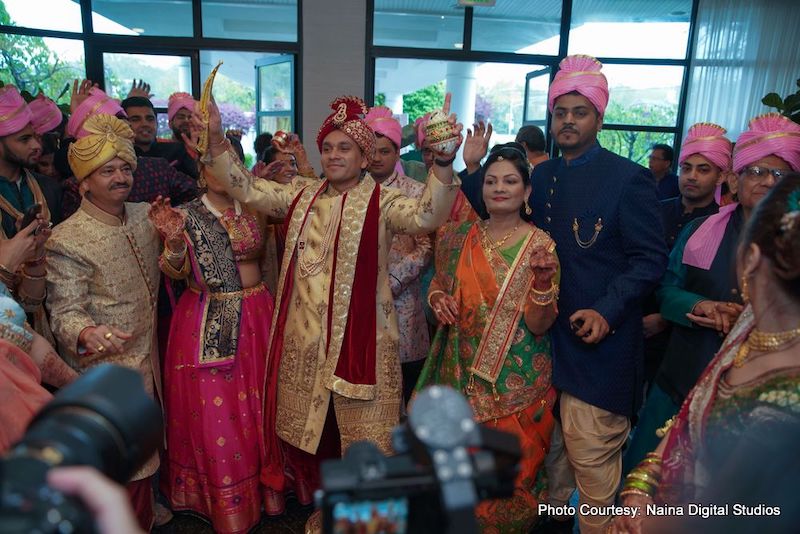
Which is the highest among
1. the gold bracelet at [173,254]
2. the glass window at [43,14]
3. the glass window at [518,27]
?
the glass window at [518,27]

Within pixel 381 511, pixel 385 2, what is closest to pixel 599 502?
pixel 381 511

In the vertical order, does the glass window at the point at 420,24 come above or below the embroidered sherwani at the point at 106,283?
above

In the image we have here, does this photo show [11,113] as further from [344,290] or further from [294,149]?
[344,290]

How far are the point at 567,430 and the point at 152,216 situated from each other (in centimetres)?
165

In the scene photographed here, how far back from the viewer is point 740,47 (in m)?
6.03

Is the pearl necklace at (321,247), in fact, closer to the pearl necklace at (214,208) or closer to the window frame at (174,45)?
the pearl necklace at (214,208)

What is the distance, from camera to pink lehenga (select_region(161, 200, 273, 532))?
2123 mm

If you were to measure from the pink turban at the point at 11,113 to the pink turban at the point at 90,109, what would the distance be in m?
0.17

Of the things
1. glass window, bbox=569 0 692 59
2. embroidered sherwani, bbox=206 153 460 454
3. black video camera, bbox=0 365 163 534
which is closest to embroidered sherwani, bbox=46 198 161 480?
embroidered sherwani, bbox=206 153 460 454

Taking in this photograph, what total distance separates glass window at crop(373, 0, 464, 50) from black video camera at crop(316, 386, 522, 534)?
5.46m

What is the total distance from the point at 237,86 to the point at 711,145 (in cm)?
456

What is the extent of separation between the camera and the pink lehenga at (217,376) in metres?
2.12

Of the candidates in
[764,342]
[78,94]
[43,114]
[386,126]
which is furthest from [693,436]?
[43,114]

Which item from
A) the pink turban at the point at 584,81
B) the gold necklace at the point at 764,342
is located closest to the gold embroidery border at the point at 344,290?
the pink turban at the point at 584,81
